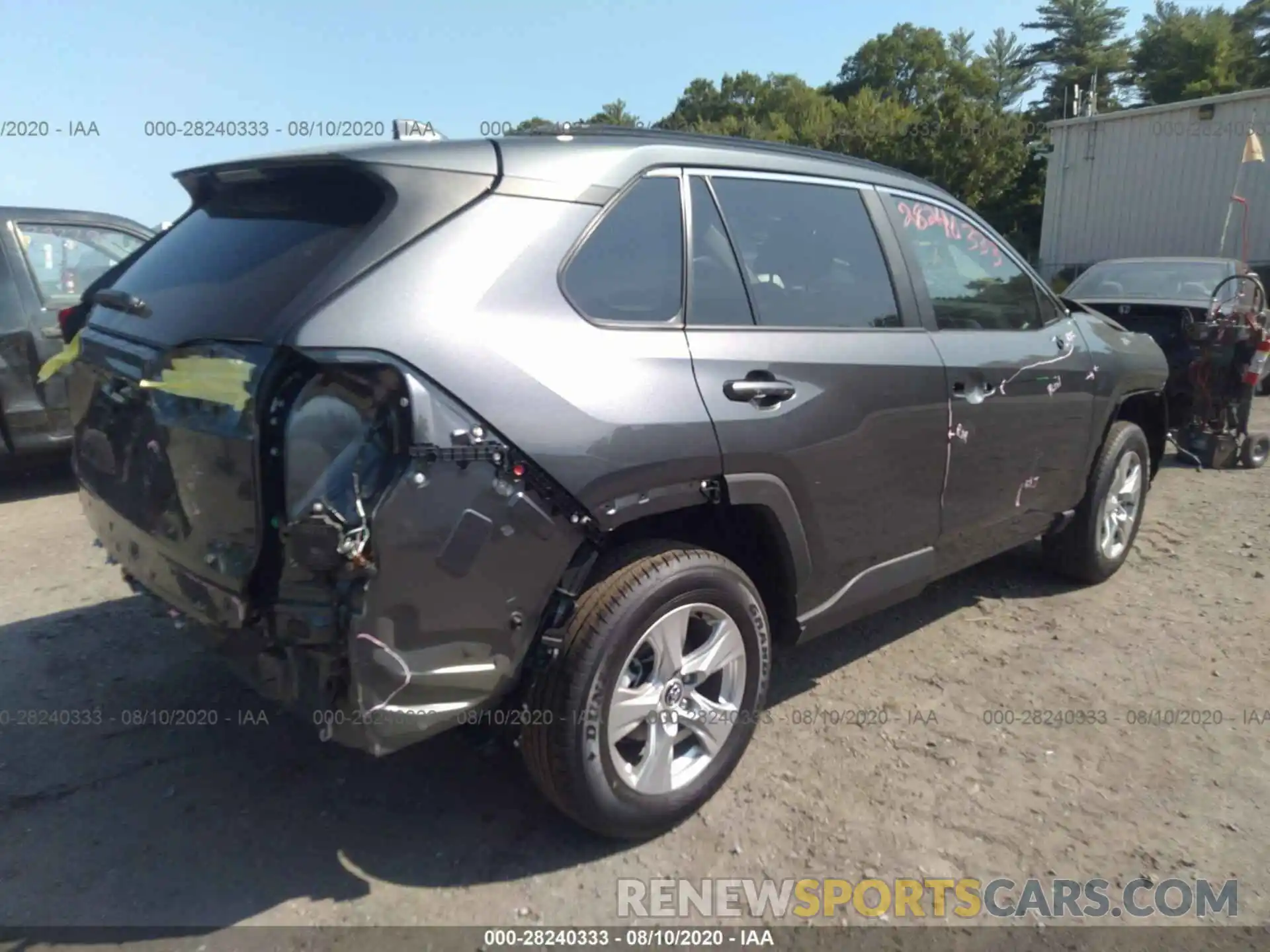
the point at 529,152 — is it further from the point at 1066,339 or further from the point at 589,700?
the point at 1066,339

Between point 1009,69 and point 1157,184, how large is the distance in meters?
43.0

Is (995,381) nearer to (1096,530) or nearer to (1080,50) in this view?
(1096,530)

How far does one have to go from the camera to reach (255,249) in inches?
100

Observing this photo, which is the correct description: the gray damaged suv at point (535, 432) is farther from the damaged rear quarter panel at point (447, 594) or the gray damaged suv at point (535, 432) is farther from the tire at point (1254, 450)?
the tire at point (1254, 450)

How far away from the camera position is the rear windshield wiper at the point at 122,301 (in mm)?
2721

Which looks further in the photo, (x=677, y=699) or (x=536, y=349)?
(x=677, y=699)

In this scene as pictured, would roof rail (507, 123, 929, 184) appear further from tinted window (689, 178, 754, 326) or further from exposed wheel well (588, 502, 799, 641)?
exposed wheel well (588, 502, 799, 641)

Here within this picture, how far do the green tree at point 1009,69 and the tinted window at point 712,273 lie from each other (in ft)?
191

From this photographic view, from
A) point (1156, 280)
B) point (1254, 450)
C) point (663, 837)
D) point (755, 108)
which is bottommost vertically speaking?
point (1254, 450)

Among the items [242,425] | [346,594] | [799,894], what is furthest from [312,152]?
[799,894]

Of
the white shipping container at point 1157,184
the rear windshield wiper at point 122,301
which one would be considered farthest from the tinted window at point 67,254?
the white shipping container at point 1157,184

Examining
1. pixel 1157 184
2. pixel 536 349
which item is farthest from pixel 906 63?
pixel 536 349

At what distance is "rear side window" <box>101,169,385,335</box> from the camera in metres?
2.34

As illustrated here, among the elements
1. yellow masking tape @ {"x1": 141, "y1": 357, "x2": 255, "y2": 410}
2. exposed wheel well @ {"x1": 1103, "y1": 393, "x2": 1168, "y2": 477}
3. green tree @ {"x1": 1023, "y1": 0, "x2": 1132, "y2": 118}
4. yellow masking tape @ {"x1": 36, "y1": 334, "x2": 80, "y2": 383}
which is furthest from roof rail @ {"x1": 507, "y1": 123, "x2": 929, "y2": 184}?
green tree @ {"x1": 1023, "y1": 0, "x2": 1132, "y2": 118}
